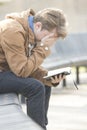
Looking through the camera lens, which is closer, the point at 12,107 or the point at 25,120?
the point at 25,120

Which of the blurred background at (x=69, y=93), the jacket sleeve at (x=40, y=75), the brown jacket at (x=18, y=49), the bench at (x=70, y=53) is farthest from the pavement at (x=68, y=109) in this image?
the brown jacket at (x=18, y=49)

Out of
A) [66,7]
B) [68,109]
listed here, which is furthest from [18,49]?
[66,7]

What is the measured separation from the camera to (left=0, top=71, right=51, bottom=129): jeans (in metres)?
4.08

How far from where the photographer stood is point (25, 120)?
333 centimetres

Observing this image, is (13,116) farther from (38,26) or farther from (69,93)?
(69,93)

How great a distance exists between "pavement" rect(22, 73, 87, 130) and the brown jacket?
5.53 feet

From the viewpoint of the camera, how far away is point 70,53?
9.80 m

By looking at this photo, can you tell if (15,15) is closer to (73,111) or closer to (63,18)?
(63,18)

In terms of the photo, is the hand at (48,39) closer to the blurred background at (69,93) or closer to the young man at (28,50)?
the young man at (28,50)

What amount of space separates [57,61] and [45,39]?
4.75m

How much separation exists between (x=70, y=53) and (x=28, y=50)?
18.5 ft

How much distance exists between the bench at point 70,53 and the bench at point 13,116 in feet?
13.7

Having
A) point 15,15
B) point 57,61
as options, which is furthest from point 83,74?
point 15,15

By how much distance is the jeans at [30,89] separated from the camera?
4082 mm
